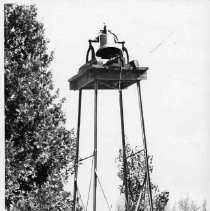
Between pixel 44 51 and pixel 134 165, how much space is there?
6.80m

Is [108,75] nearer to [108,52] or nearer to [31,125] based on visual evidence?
[108,52]

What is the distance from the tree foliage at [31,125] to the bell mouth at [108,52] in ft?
15.9

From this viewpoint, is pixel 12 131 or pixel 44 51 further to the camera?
pixel 44 51

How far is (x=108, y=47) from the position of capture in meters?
7.44

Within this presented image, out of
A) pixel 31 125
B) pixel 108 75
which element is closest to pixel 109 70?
pixel 108 75

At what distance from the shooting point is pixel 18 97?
1224cm

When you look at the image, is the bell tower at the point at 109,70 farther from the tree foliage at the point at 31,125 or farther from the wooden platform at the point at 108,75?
the tree foliage at the point at 31,125

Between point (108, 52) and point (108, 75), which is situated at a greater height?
point (108, 52)

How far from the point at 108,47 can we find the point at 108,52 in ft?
1.23

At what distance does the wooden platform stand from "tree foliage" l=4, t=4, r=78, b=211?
4.57m

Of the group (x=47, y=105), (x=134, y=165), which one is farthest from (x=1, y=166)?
(x=134, y=165)

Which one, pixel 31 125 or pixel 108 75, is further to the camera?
pixel 31 125

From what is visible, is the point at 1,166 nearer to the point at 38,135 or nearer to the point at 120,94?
the point at 120,94

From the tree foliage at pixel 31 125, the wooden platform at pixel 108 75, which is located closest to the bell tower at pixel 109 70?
the wooden platform at pixel 108 75
